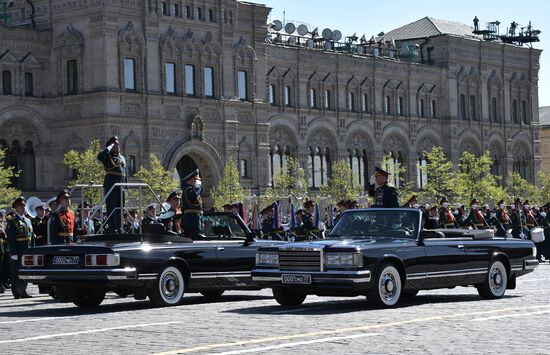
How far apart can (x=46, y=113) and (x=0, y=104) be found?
301 centimetres

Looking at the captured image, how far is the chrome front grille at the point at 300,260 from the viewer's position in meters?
20.1

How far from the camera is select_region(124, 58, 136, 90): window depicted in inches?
2655

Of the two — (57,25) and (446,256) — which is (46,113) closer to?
(57,25)

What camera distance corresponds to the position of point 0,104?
65.5 meters

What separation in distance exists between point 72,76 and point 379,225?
157ft

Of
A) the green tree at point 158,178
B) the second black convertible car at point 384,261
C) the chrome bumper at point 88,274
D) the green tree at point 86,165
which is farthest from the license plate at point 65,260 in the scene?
the green tree at point 158,178

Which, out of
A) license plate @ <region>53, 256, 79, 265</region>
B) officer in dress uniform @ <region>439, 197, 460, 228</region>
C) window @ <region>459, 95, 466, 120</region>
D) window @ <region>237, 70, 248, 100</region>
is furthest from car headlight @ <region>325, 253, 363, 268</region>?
window @ <region>459, 95, 466, 120</region>

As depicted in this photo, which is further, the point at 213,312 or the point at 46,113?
the point at 46,113

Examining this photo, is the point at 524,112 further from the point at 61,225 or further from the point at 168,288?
the point at 168,288

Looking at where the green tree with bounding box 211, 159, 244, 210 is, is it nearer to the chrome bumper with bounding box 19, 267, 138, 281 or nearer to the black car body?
the black car body

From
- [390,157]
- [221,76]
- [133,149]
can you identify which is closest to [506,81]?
[390,157]

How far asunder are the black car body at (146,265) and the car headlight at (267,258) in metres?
1.62

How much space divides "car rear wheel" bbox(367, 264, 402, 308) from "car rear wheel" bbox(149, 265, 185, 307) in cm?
339

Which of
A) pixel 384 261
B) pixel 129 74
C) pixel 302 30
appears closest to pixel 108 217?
pixel 384 261
